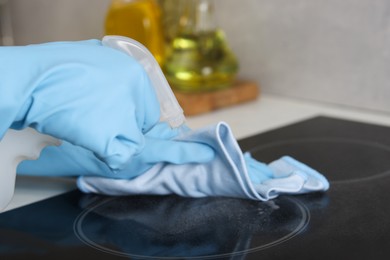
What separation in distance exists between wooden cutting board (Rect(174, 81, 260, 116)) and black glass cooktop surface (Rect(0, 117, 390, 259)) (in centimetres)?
28

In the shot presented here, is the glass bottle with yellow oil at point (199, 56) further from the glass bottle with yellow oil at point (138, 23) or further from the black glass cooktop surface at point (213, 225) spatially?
the black glass cooktop surface at point (213, 225)

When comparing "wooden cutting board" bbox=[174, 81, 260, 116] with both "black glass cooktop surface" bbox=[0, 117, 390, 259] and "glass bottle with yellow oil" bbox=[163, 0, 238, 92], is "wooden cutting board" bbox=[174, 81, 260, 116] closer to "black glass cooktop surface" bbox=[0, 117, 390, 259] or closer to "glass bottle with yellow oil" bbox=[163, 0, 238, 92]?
"glass bottle with yellow oil" bbox=[163, 0, 238, 92]

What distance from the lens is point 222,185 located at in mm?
646

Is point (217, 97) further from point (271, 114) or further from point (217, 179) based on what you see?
point (217, 179)

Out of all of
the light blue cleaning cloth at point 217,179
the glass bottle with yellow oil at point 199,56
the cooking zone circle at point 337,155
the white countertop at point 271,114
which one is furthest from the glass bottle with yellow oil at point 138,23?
the light blue cleaning cloth at point 217,179

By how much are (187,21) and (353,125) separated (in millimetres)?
307

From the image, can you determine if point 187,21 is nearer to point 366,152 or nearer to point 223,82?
point 223,82

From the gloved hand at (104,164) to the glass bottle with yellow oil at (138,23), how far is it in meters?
0.43

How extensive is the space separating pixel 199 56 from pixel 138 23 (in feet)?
0.45

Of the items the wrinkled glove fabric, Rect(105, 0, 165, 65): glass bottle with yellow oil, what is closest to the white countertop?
Rect(105, 0, 165, 65): glass bottle with yellow oil

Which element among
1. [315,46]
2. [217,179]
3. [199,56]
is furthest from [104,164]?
[315,46]

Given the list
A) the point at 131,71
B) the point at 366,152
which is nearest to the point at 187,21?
the point at 366,152

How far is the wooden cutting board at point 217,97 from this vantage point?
98 cm

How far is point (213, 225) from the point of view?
586mm
